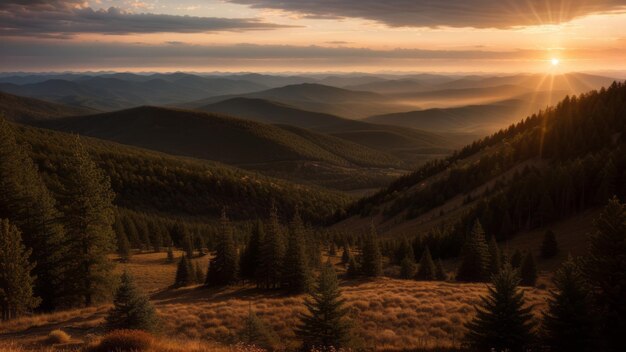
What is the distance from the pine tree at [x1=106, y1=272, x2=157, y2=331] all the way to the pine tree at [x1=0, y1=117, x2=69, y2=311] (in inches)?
524

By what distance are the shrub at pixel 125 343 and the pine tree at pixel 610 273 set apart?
1620cm

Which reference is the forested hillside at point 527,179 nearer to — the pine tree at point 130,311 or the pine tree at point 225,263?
the pine tree at point 225,263

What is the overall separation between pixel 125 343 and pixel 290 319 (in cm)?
1290

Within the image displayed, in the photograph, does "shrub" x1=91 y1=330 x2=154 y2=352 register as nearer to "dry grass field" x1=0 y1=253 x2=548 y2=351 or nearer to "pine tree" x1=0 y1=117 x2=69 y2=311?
"dry grass field" x1=0 y1=253 x2=548 y2=351

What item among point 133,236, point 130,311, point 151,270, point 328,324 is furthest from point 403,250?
point 130,311

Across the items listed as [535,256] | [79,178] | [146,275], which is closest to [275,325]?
[79,178]

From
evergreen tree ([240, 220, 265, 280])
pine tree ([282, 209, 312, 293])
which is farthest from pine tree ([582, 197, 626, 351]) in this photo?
evergreen tree ([240, 220, 265, 280])

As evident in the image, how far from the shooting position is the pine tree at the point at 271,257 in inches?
1393

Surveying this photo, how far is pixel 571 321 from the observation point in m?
15.3

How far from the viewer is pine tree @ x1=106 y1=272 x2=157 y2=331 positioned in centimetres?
1778

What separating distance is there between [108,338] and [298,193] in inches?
5517

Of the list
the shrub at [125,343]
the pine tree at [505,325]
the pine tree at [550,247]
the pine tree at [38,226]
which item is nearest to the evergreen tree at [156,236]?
the pine tree at [38,226]

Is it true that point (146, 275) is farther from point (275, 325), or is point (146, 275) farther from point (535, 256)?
point (535, 256)

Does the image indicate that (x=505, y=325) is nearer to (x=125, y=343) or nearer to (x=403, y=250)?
(x=125, y=343)
